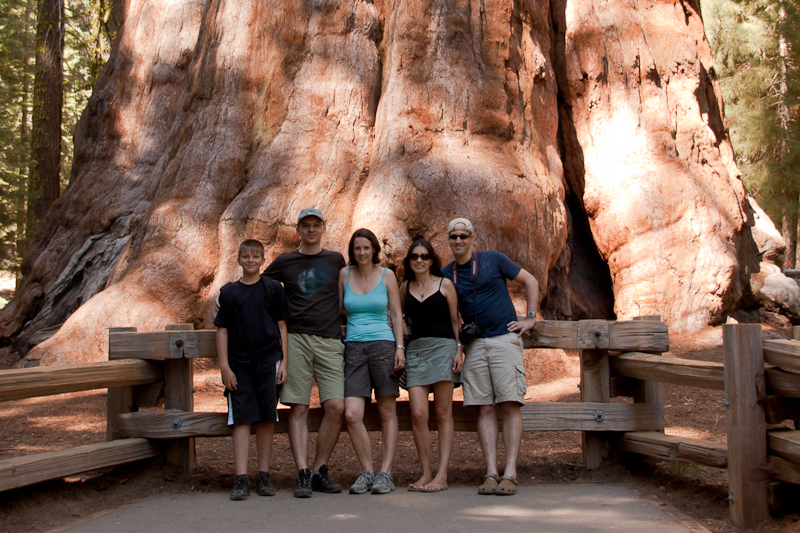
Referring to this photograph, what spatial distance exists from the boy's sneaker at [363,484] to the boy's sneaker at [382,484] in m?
0.05

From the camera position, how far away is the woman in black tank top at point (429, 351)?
508 centimetres

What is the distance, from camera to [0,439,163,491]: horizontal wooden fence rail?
435 centimetres

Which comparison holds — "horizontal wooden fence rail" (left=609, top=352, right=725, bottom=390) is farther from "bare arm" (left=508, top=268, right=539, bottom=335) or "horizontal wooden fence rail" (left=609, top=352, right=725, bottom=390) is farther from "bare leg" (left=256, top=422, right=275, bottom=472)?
"bare leg" (left=256, top=422, right=275, bottom=472)

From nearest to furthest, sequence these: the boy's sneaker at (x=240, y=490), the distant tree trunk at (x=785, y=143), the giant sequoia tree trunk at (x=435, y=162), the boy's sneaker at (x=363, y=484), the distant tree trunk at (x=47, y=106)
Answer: the boy's sneaker at (x=240, y=490) → the boy's sneaker at (x=363, y=484) → the giant sequoia tree trunk at (x=435, y=162) → the distant tree trunk at (x=47, y=106) → the distant tree trunk at (x=785, y=143)

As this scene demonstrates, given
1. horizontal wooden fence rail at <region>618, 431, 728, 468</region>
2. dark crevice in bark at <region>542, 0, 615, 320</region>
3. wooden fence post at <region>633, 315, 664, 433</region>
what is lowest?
horizontal wooden fence rail at <region>618, 431, 728, 468</region>

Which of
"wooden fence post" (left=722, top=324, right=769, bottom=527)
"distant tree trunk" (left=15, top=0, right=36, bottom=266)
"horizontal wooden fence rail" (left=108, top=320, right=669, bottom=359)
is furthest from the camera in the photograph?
"distant tree trunk" (left=15, top=0, right=36, bottom=266)

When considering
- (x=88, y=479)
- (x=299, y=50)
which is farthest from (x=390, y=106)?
(x=88, y=479)

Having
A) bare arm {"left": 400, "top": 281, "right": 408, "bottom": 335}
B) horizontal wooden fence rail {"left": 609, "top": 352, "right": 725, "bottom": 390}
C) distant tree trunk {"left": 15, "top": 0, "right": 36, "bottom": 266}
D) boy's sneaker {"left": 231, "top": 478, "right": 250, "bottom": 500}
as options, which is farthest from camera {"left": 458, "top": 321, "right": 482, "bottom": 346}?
distant tree trunk {"left": 15, "top": 0, "right": 36, "bottom": 266}

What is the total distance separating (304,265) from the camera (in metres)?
→ 5.32

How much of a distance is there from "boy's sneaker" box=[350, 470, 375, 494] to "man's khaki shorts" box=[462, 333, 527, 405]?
2.94 ft

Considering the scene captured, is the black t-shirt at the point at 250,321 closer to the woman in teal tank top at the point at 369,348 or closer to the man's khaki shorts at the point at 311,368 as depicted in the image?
the man's khaki shorts at the point at 311,368

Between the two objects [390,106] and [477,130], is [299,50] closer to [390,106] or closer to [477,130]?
[390,106]

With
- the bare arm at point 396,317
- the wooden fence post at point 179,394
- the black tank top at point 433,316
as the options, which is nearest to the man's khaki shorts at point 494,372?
the black tank top at point 433,316

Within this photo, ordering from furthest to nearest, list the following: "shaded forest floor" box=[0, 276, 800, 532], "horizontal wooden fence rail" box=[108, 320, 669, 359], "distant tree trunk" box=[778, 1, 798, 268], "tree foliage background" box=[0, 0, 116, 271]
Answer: "distant tree trunk" box=[778, 1, 798, 268] → "tree foliage background" box=[0, 0, 116, 271] → "horizontal wooden fence rail" box=[108, 320, 669, 359] → "shaded forest floor" box=[0, 276, 800, 532]
